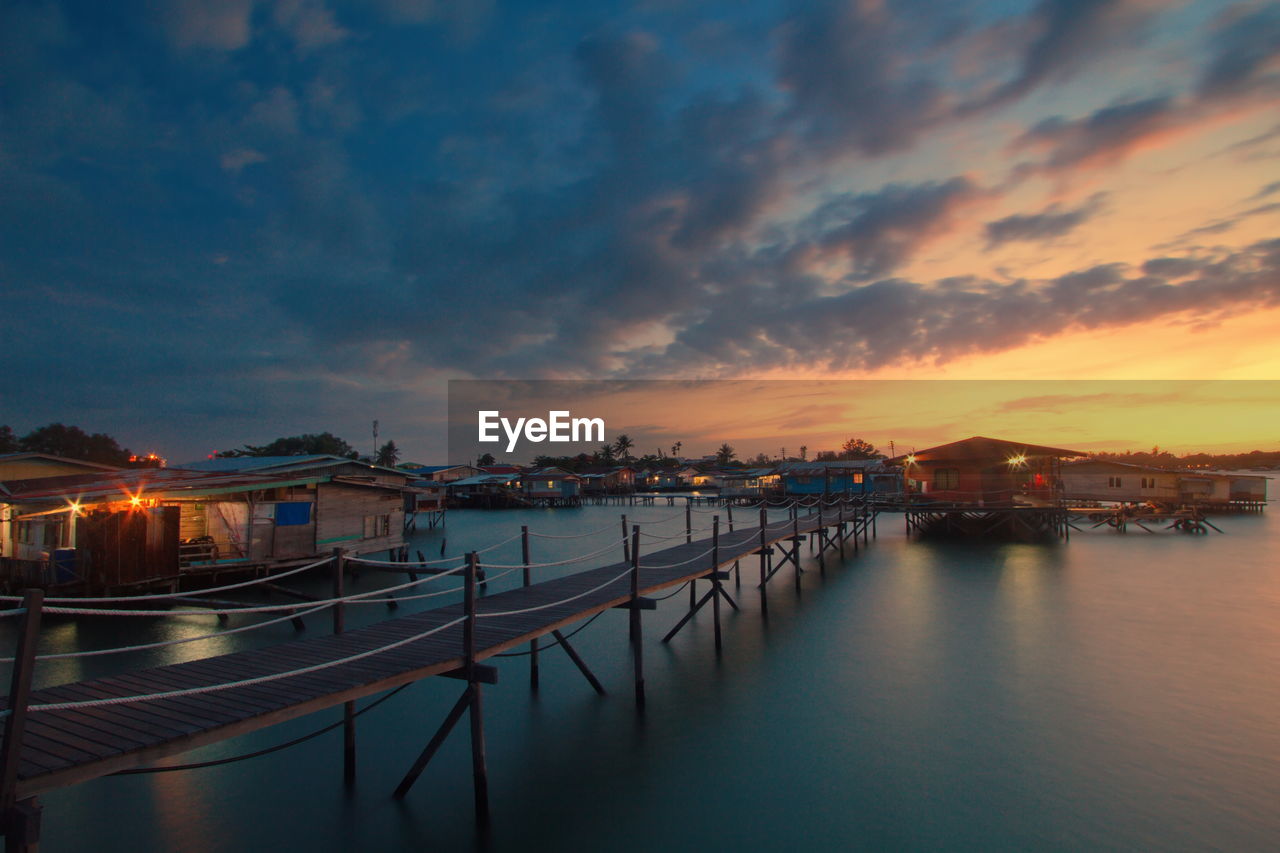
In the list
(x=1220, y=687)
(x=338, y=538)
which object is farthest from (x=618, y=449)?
(x=1220, y=687)

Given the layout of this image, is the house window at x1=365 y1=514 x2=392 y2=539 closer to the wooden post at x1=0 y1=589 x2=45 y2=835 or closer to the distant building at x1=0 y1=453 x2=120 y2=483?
the distant building at x1=0 y1=453 x2=120 y2=483

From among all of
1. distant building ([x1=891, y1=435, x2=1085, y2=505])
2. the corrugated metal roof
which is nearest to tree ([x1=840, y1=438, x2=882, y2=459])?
distant building ([x1=891, y1=435, x2=1085, y2=505])

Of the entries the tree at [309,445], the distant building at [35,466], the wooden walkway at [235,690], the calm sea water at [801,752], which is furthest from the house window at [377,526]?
the tree at [309,445]

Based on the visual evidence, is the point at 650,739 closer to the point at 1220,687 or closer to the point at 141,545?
the point at 1220,687

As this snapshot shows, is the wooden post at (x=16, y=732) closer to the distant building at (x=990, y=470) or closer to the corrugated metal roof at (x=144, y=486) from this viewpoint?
the corrugated metal roof at (x=144, y=486)

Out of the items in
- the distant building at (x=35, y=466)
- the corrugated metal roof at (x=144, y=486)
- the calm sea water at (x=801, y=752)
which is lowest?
the calm sea water at (x=801, y=752)

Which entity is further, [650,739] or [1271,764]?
[650,739]

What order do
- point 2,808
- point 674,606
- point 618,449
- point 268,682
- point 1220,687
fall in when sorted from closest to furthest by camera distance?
point 2,808, point 268,682, point 1220,687, point 674,606, point 618,449
